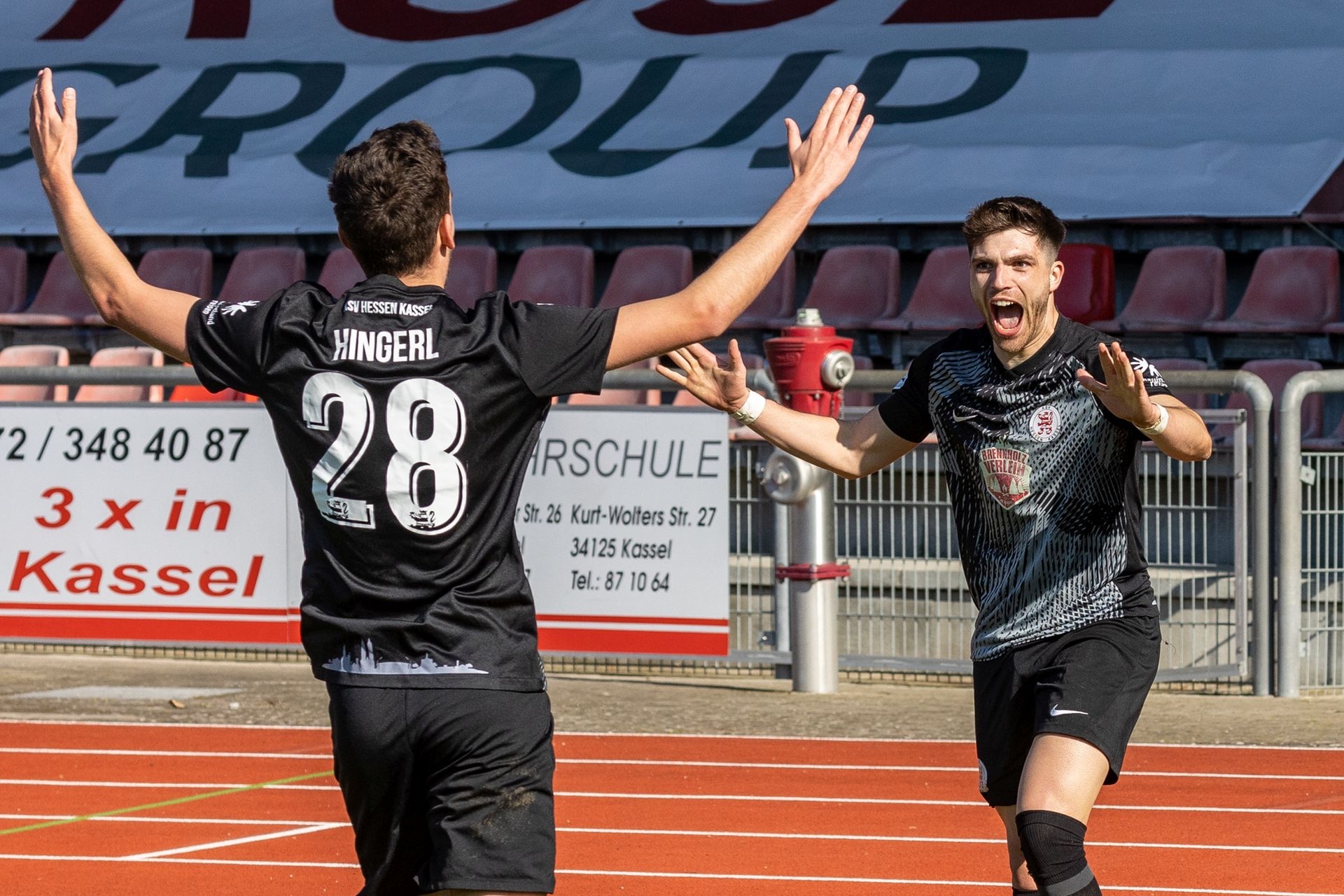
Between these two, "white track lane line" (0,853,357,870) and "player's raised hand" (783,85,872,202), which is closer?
"player's raised hand" (783,85,872,202)

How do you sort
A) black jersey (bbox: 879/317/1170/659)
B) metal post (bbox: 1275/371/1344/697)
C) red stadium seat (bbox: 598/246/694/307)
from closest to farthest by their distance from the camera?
black jersey (bbox: 879/317/1170/659), metal post (bbox: 1275/371/1344/697), red stadium seat (bbox: 598/246/694/307)

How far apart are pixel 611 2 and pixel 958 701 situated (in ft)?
39.0

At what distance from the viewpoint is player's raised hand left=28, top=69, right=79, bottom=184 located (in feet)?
11.8

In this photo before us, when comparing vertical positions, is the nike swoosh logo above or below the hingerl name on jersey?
below

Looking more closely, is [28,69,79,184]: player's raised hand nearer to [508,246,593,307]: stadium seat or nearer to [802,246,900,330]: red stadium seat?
[802,246,900,330]: red stadium seat

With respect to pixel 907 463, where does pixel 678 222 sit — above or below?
above

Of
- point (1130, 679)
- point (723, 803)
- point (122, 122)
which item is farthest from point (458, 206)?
point (1130, 679)

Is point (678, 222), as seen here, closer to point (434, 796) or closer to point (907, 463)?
point (907, 463)

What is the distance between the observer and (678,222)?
680 inches

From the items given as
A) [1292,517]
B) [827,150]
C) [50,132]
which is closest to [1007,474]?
[827,150]

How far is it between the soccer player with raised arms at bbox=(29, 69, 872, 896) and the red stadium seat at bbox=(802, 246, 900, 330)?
41.2ft

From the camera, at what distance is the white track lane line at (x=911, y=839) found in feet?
23.0

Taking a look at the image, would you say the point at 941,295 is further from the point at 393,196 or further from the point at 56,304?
the point at 393,196

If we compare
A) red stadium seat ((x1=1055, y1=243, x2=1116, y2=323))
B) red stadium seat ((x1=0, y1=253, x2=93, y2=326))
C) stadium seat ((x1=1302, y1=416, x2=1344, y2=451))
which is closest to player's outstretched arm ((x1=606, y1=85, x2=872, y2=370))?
stadium seat ((x1=1302, y1=416, x2=1344, y2=451))
